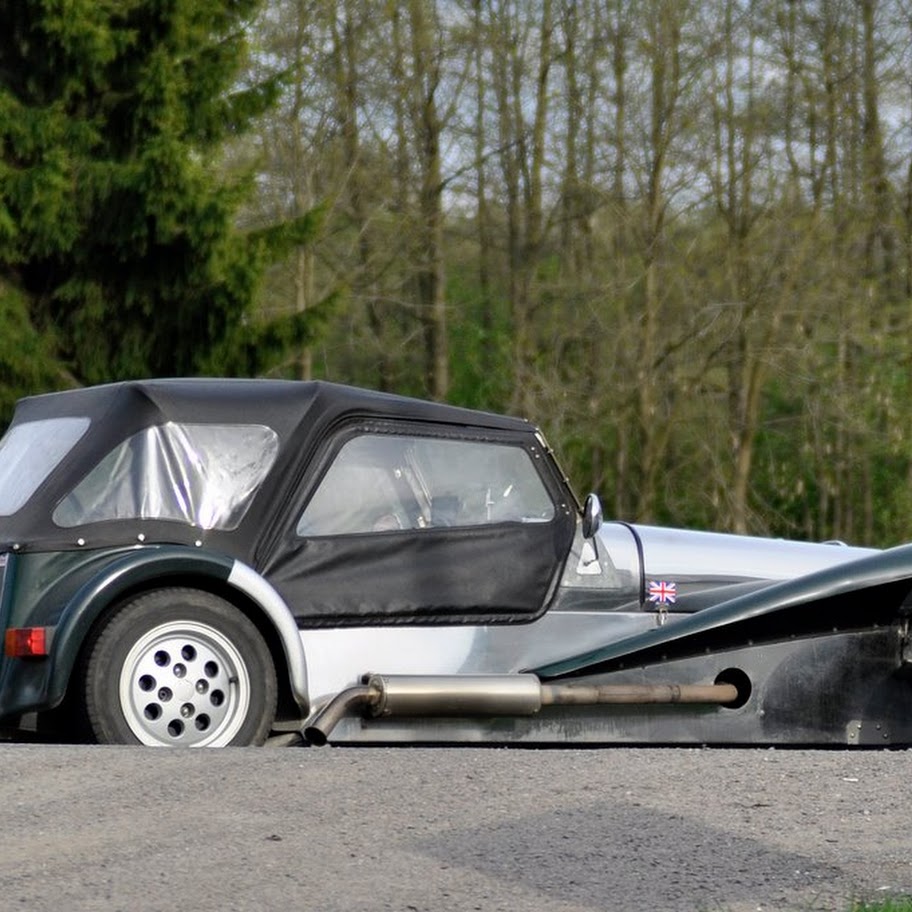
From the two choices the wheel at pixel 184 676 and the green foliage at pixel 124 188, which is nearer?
the wheel at pixel 184 676

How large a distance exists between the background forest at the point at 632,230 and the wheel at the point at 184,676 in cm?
2043

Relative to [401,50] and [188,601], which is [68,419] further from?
[401,50]

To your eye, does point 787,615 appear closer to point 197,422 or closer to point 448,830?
point 448,830

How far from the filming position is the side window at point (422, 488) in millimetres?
7496

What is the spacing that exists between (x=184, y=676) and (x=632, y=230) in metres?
24.1

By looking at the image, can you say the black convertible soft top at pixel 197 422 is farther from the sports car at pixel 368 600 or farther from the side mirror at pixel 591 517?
the side mirror at pixel 591 517

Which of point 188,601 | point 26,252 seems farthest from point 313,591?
point 26,252

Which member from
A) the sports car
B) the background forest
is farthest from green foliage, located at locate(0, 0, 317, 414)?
the sports car

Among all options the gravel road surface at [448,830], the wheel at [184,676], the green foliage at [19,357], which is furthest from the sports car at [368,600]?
the green foliage at [19,357]

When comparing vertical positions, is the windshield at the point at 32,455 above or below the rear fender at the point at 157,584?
above

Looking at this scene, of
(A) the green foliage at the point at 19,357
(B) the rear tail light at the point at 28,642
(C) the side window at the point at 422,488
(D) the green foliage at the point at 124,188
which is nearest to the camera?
(B) the rear tail light at the point at 28,642

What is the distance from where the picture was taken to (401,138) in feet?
108

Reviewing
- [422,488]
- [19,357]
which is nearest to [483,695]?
[422,488]

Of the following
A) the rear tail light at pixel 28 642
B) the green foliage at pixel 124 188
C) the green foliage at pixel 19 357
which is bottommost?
the rear tail light at pixel 28 642
